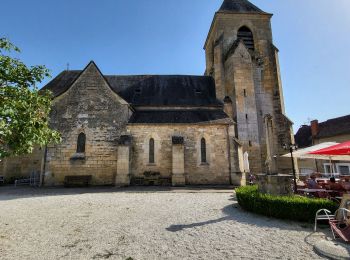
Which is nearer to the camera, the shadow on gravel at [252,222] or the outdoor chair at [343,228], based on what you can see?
the outdoor chair at [343,228]

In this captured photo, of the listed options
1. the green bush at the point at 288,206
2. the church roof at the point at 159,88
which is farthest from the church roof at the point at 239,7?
the green bush at the point at 288,206

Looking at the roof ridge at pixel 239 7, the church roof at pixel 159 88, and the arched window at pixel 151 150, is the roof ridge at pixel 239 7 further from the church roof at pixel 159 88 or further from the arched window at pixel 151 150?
the arched window at pixel 151 150

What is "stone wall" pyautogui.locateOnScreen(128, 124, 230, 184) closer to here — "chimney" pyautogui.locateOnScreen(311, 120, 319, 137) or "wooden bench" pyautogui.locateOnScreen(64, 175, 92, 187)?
"wooden bench" pyautogui.locateOnScreen(64, 175, 92, 187)

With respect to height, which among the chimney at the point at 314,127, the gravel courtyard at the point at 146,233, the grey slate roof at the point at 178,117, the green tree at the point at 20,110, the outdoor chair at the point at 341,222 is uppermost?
the chimney at the point at 314,127

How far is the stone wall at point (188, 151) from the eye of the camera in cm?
1767

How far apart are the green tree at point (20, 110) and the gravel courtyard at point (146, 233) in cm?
230

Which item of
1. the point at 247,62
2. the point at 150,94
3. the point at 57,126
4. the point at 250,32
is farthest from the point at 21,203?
the point at 250,32

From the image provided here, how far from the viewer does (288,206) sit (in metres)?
7.47

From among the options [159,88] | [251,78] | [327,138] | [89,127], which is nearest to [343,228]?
[89,127]

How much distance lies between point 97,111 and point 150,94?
597 cm

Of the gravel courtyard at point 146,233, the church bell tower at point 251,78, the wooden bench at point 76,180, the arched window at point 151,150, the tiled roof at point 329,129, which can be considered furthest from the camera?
the tiled roof at point 329,129

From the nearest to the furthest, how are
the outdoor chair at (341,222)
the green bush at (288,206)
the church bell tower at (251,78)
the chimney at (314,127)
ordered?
→ the outdoor chair at (341,222), the green bush at (288,206), the church bell tower at (251,78), the chimney at (314,127)

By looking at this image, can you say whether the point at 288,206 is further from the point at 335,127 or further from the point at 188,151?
the point at 335,127

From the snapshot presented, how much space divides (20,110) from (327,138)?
3291cm
